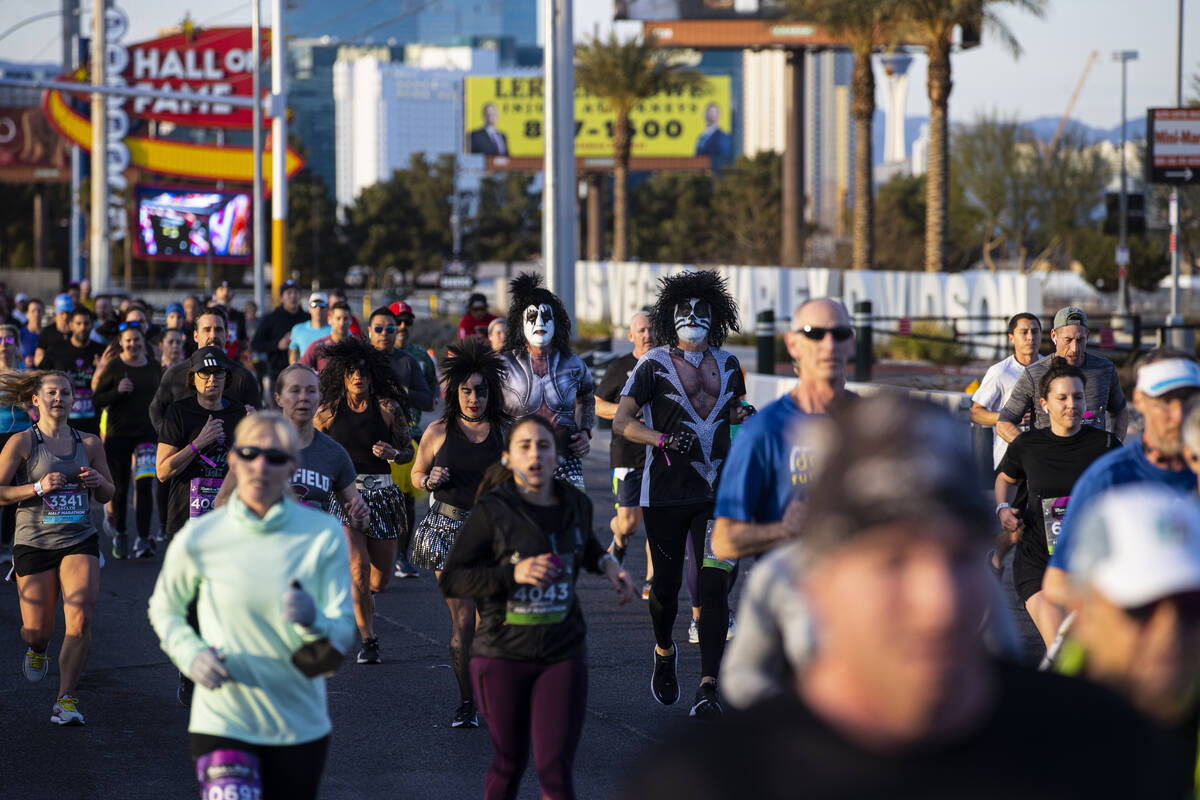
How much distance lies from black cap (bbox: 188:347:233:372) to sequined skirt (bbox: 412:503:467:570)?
181cm

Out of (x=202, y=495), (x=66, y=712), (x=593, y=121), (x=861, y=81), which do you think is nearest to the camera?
(x=66, y=712)

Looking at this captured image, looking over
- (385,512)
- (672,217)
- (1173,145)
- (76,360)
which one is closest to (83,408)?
(76,360)

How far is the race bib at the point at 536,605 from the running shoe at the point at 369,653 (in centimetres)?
351

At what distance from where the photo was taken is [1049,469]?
7.16 m

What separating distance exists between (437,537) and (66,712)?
1.87 meters

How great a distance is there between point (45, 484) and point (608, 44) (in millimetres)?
45469

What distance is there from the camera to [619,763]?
6758 mm

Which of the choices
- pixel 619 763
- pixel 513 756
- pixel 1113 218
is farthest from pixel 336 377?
pixel 1113 218

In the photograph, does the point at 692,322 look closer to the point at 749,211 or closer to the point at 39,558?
the point at 39,558

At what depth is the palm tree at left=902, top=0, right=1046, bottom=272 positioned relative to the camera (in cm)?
3180

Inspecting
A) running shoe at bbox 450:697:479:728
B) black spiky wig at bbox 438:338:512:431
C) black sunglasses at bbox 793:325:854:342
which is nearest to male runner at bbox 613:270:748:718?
black spiky wig at bbox 438:338:512:431

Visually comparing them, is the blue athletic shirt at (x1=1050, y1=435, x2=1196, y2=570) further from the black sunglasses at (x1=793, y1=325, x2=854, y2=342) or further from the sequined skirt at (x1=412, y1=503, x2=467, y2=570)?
the sequined skirt at (x1=412, y1=503, x2=467, y2=570)

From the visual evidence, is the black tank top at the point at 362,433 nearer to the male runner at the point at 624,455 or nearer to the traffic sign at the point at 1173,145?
the male runner at the point at 624,455

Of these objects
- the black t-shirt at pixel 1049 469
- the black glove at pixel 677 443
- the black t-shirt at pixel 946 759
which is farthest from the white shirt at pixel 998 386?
the black t-shirt at pixel 946 759
